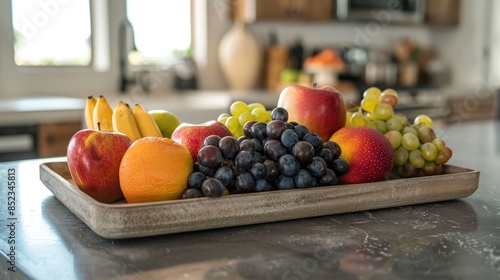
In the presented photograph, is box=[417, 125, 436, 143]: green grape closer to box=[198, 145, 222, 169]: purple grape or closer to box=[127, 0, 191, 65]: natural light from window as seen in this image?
box=[198, 145, 222, 169]: purple grape

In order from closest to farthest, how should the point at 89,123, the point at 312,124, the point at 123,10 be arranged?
the point at 312,124 < the point at 89,123 < the point at 123,10

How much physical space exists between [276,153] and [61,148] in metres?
1.91

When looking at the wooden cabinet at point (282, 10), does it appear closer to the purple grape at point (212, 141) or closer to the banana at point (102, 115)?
the banana at point (102, 115)

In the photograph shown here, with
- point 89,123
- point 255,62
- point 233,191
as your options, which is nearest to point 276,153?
point 233,191

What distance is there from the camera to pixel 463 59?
5.16 meters

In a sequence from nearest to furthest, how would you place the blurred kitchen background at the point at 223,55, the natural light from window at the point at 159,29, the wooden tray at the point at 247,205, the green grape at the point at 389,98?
the wooden tray at the point at 247,205 < the green grape at the point at 389,98 < the blurred kitchen background at the point at 223,55 < the natural light from window at the point at 159,29

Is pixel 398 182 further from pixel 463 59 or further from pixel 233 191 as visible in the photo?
pixel 463 59

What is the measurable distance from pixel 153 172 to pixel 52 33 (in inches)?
112

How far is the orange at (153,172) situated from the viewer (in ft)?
2.66

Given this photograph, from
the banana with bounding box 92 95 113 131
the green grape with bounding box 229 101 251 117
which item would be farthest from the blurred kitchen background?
the green grape with bounding box 229 101 251 117

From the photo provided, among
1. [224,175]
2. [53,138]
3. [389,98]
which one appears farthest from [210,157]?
[53,138]

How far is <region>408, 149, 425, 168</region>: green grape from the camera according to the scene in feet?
3.33

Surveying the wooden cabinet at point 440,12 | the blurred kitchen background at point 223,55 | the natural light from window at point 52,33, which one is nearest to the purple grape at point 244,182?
the blurred kitchen background at point 223,55

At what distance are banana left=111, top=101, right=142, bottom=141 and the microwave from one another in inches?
134
